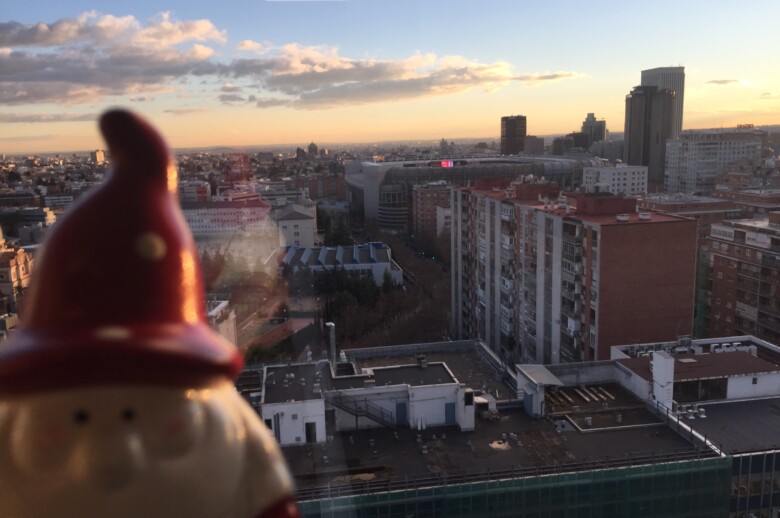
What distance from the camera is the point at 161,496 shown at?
1.17 feet

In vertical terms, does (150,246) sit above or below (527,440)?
above

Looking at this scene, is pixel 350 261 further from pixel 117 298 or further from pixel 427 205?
pixel 117 298

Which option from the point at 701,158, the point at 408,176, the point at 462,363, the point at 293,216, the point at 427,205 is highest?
the point at 701,158

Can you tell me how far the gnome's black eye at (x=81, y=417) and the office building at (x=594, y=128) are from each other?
82.6 feet

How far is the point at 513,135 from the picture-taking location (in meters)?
20.8

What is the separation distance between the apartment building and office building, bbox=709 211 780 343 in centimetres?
164

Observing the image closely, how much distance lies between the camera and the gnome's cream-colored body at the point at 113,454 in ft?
1.15

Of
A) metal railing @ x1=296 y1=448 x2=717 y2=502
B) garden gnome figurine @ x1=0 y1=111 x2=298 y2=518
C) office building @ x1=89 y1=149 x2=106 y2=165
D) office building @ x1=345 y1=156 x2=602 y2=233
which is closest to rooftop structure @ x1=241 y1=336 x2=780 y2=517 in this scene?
metal railing @ x1=296 y1=448 x2=717 y2=502

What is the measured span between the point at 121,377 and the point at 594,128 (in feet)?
85.4

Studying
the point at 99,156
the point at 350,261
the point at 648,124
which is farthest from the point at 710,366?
the point at 648,124

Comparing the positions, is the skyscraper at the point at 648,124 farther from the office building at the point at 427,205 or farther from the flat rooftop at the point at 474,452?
the flat rooftop at the point at 474,452

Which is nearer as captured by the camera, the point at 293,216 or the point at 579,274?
the point at 579,274

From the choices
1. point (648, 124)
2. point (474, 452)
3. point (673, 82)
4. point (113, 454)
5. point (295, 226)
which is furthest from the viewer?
point (673, 82)

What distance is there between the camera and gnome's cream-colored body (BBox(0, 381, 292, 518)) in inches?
13.8
